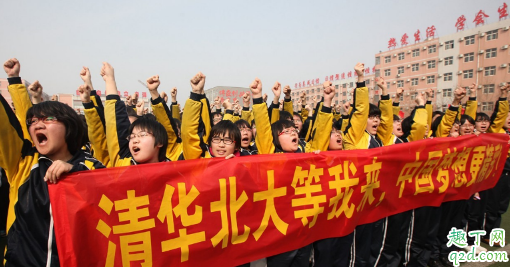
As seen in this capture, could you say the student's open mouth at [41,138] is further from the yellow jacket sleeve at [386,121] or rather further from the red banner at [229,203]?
the yellow jacket sleeve at [386,121]

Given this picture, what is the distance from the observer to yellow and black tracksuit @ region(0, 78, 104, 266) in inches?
69.6

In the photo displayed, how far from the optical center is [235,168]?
2365 millimetres

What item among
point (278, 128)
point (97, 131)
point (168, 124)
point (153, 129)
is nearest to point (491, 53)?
point (278, 128)

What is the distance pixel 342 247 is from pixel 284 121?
1.51 metres

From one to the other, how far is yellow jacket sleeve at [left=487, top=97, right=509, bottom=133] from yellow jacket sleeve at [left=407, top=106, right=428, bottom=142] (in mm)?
2003

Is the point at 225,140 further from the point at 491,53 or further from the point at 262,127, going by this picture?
the point at 491,53

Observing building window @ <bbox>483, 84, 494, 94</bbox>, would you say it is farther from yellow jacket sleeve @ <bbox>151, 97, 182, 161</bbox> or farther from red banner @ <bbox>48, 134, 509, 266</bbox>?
yellow jacket sleeve @ <bbox>151, 97, 182, 161</bbox>

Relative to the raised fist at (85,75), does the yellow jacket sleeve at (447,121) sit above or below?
below

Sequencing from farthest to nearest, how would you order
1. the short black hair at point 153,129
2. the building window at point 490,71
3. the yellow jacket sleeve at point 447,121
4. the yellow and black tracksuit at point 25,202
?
the building window at point 490,71 → the yellow jacket sleeve at point 447,121 → the short black hair at point 153,129 → the yellow and black tracksuit at point 25,202

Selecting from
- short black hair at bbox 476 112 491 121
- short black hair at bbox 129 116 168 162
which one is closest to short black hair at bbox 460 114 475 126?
short black hair at bbox 476 112 491 121

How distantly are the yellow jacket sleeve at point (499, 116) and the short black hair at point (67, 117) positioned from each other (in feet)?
21.4

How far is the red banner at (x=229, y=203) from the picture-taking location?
1.86m

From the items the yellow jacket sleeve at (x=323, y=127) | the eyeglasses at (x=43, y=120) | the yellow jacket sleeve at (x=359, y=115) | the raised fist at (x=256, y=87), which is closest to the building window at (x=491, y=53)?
the yellow jacket sleeve at (x=359, y=115)

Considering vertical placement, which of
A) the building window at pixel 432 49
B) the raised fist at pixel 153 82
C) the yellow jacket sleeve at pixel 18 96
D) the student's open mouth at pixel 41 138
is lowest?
the student's open mouth at pixel 41 138
